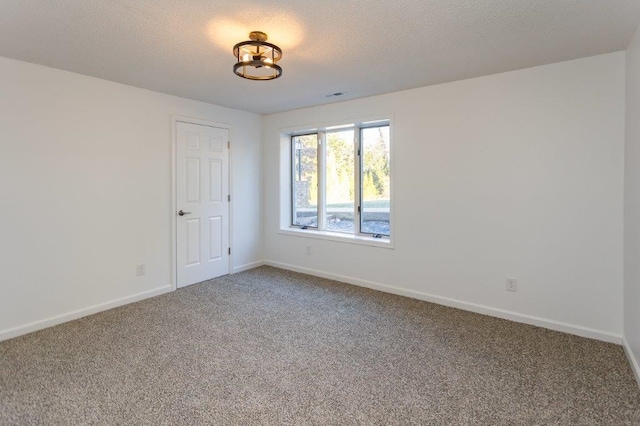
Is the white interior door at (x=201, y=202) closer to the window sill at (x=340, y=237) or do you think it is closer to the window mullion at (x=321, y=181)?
the window sill at (x=340, y=237)

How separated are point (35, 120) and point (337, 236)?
332 centimetres

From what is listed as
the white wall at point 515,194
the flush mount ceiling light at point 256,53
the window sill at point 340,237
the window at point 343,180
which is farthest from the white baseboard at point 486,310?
the flush mount ceiling light at point 256,53

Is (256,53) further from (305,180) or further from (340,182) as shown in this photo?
(305,180)

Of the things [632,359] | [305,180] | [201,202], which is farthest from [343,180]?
[632,359]

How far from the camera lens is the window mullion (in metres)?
4.81

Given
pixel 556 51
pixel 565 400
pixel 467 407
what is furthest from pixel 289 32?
pixel 565 400

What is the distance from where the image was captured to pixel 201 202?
4.36 meters

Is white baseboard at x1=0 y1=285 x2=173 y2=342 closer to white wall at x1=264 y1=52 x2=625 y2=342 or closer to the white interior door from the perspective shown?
the white interior door

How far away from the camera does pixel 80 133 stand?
127 inches

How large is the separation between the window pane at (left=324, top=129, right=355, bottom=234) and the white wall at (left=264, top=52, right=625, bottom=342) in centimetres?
61

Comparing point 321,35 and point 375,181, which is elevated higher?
point 321,35

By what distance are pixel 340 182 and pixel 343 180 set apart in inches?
2.4

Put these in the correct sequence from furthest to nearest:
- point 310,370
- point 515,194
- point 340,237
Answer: point 340,237 < point 515,194 < point 310,370

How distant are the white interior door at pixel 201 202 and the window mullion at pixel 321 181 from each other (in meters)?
1.29
